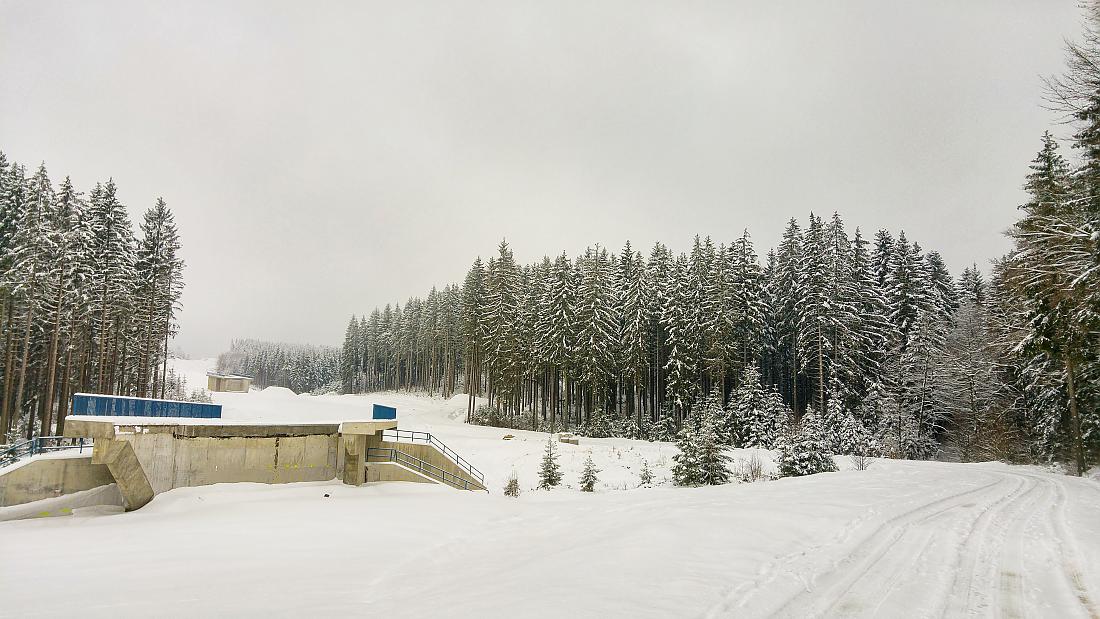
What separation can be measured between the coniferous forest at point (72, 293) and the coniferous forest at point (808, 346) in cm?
3252

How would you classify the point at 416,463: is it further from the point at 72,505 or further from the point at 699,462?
the point at 699,462

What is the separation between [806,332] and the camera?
4828cm

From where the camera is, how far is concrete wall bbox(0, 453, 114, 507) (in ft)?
57.8

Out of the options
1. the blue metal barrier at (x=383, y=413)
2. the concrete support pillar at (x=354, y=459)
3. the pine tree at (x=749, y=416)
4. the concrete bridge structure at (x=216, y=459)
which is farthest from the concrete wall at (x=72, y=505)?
the pine tree at (x=749, y=416)

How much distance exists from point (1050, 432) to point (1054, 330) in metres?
10.1

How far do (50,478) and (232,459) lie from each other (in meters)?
5.89

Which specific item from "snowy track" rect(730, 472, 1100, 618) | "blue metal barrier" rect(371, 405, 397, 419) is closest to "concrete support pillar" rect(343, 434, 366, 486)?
"blue metal barrier" rect(371, 405, 397, 419)

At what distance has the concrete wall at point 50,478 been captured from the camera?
1762 centimetres

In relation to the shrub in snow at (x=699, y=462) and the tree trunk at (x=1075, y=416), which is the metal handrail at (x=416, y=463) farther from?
the tree trunk at (x=1075, y=416)

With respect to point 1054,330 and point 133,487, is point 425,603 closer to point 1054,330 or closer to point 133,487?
point 133,487

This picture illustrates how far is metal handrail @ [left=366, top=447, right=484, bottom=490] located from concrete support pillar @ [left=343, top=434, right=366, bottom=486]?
774 millimetres

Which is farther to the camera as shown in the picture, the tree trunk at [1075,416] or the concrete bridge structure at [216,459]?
the tree trunk at [1075,416]

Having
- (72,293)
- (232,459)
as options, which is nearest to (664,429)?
(232,459)

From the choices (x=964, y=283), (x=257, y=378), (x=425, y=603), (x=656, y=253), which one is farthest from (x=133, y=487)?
(x=257, y=378)
